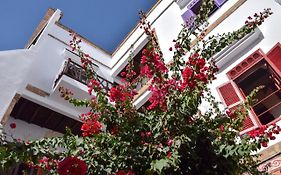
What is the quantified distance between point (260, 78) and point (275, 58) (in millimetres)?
1475

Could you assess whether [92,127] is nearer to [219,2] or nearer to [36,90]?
[36,90]

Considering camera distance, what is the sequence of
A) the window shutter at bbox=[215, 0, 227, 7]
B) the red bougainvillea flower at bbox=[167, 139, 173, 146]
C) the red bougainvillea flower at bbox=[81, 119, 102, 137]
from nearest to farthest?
1. the red bougainvillea flower at bbox=[167, 139, 173, 146]
2. the red bougainvillea flower at bbox=[81, 119, 102, 137]
3. the window shutter at bbox=[215, 0, 227, 7]

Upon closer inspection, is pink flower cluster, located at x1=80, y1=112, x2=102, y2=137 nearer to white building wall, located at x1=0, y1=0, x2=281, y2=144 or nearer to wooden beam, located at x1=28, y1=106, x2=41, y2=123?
white building wall, located at x1=0, y1=0, x2=281, y2=144

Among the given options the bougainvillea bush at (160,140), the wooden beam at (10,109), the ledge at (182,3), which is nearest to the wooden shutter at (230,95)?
the bougainvillea bush at (160,140)

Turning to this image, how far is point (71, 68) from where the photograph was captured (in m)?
10.7

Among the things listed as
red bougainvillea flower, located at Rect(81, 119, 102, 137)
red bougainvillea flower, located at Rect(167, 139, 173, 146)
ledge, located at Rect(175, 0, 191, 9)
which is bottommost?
red bougainvillea flower, located at Rect(167, 139, 173, 146)

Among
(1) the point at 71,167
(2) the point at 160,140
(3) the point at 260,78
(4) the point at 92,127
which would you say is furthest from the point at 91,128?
(3) the point at 260,78

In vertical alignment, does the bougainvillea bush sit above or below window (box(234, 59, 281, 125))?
below

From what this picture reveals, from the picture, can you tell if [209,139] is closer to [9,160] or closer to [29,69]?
[9,160]

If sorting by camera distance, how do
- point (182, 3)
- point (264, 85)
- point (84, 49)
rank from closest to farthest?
point (264, 85), point (182, 3), point (84, 49)

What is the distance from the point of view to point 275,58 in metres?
6.71

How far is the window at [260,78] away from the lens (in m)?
6.58

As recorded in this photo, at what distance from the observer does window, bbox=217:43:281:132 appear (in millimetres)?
6578

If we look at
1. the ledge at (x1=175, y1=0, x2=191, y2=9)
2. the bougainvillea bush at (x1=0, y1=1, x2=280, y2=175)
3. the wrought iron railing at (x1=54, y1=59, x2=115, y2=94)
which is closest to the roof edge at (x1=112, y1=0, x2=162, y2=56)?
the ledge at (x1=175, y1=0, x2=191, y2=9)
